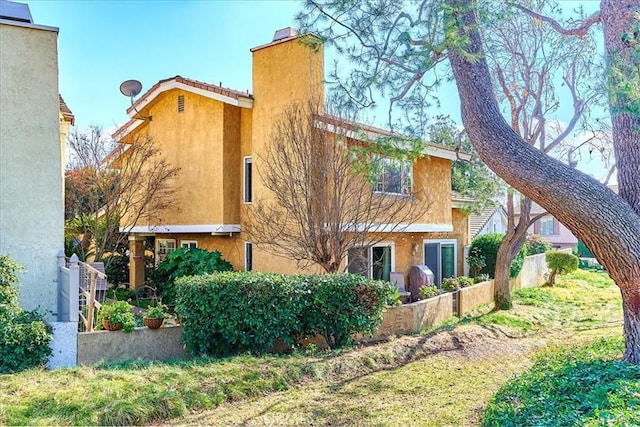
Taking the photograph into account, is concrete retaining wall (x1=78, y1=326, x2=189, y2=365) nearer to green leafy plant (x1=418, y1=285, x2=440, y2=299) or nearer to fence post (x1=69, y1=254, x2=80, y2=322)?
fence post (x1=69, y1=254, x2=80, y2=322)

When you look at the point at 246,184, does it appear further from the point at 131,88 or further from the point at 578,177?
the point at 578,177

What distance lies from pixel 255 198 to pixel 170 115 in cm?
637

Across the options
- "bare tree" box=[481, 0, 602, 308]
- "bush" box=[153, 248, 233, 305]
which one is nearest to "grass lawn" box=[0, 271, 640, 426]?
"bare tree" box=[481, 0, 602, 308]

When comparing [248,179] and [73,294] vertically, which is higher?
[248,179]

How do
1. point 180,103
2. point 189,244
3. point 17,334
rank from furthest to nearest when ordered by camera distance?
point 189,244 < point 180,103 < point 17,334

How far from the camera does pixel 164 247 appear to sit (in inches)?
905

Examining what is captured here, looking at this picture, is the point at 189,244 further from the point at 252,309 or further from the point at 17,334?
the point at 17,334

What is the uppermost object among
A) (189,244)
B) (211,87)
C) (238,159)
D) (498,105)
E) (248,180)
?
(211,87)

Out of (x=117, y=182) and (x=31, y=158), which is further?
(x=117, y=182)

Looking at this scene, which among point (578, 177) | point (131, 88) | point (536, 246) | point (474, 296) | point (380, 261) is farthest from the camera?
point (536, 246)

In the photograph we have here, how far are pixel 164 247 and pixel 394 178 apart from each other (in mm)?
12023

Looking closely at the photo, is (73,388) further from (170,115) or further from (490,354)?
(170,115)

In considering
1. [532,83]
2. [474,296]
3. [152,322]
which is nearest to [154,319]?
[152,322]

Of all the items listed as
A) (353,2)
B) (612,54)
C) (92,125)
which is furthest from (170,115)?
(612,54)
